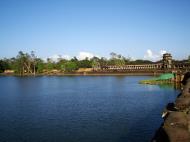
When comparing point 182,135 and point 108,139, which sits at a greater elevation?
point 182,135

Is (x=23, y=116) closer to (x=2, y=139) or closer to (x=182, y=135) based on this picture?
(x=2, y=139)

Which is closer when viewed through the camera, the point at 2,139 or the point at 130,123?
the point at 2,139

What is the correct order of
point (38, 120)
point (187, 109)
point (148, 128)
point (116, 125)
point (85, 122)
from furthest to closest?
point (38, 120), point (85, 122), point (116, 125), point (148, 128), point (187, 109)

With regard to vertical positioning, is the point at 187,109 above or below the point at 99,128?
above

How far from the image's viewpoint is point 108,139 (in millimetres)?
26219

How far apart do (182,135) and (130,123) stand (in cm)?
2027

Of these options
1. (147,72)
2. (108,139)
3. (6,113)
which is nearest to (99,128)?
(108,139)

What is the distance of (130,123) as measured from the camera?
3259 cm

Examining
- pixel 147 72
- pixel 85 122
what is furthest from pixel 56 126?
pixel 147 72

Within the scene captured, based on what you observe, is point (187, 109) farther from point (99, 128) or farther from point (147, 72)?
point (147, 72)

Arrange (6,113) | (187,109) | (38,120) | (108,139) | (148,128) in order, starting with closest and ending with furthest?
(187,109) → (108,139) → (148,128) → (38,120) → (6,113)

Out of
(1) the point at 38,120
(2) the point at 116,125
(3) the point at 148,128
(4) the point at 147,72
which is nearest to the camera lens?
(3) the point at 148,128

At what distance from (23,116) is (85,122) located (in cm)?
1056

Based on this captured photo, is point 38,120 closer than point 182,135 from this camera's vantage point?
No
